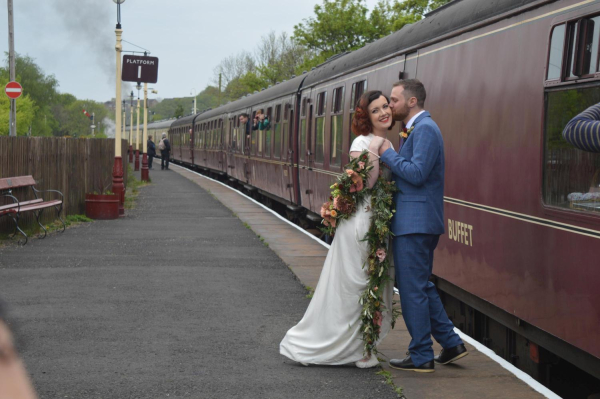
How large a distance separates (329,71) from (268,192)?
831 centimetres

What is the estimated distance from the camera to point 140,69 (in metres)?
29.2

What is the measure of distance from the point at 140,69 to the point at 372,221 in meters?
25.0

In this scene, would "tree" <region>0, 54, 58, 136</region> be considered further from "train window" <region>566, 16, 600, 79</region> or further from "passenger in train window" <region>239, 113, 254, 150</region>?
"train window" <region>566, 16, 600, 79</region>

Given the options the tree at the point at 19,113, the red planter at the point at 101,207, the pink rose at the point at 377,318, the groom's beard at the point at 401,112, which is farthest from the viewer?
the tree at the point at 19,113

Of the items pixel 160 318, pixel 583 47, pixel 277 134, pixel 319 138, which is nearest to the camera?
pixel 583 47

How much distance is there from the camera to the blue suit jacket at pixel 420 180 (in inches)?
203

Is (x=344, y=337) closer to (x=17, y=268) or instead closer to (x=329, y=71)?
(x=17, y=268)

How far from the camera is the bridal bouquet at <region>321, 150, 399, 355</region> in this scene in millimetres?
5332

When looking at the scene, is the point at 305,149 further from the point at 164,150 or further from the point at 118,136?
the point at 164,150

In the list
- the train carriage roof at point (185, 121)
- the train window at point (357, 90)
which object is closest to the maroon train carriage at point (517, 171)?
the train window at point (357, 90)

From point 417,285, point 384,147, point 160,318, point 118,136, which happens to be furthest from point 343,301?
point 118,136

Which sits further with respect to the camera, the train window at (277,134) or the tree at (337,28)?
the tree at (337,28)

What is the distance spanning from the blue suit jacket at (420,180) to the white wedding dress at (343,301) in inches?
7.5

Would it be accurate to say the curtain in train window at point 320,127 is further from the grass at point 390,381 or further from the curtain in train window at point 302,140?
the grass at point 390,381
